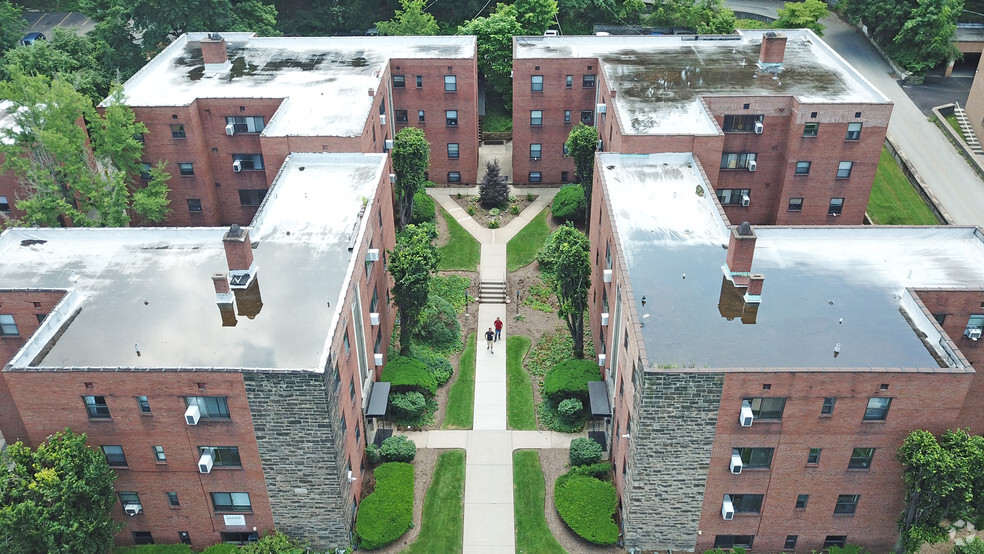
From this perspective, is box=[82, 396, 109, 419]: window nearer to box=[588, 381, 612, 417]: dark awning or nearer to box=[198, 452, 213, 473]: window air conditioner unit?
box=[198, 452, 213, 473]: window air conditioner unit

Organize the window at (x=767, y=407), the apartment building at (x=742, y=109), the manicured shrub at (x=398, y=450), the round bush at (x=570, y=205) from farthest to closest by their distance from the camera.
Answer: the round bush at (x=570, y=205) → the apartment building at (x=742, y=109) → the manicured shrub at (x=398, y=450) → the window at (x=767, y=407)

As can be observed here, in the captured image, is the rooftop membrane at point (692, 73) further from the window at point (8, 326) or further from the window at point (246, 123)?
the window at point (8, 326)

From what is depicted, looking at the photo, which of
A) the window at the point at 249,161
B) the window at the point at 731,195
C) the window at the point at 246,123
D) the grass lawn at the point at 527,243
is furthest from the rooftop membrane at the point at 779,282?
the window at the point at 249,161

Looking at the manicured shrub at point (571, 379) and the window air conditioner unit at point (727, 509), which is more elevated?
the window air conditioner unit at point (727, 509)

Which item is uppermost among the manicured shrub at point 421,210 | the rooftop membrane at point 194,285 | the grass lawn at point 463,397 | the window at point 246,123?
the window at point 246,123

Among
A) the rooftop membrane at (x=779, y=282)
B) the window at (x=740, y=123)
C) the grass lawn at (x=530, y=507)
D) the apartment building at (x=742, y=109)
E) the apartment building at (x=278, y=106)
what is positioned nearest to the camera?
the rooftop membrane at (x=779, y=282)

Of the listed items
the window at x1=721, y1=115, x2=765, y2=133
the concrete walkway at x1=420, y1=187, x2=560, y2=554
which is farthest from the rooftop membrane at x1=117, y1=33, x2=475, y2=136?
the window at x1=721, y1=115, x2=765, y2=133
